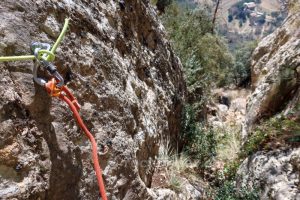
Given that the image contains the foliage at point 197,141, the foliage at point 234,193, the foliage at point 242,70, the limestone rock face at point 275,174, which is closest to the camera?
the limestone rock face at point 275,174

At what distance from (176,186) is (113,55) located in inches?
71.6

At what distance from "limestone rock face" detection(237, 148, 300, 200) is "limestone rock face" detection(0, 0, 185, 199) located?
135 cm

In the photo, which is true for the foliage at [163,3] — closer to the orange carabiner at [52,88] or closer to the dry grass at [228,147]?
the dry grass at [228,147]

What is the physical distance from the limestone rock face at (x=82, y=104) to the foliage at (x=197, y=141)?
938 mm

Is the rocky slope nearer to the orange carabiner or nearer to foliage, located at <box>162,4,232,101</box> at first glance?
foliage, located at <box>162,4,232,101</box>

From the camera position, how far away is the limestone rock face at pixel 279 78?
17.8 feet

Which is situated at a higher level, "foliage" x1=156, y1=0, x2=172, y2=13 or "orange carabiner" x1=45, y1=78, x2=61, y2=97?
"foliage" x1=156, y1=0, x2=172, y2=13

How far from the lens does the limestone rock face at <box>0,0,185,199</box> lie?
2186 millimetres

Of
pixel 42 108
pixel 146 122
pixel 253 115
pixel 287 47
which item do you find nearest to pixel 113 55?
pixel 146 122

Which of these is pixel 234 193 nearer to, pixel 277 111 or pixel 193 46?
pixel 277 111

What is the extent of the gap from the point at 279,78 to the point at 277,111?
550 millimetres

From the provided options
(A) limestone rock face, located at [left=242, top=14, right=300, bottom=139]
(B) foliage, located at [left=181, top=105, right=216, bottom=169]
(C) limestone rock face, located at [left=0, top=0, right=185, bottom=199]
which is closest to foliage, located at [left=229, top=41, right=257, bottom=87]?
(A) limestone rock face, located at [left=242, top=14, right=300, bottom=139]

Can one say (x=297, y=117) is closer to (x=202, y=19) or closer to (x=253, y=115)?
(x=253, y=115)

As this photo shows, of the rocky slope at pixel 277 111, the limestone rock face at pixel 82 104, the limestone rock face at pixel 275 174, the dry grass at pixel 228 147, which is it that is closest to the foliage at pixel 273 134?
the rocky slope at pixel 277 111
